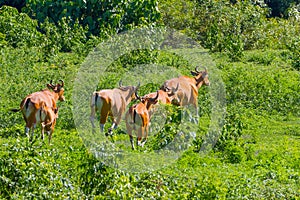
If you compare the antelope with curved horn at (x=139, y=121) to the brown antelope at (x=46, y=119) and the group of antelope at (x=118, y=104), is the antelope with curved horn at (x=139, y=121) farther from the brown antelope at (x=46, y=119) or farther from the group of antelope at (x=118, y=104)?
the brown antelope at (x=46, y=119)

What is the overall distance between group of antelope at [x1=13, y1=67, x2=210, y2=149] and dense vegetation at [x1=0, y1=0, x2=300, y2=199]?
0.28 meters

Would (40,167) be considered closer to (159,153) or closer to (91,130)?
(159,153)

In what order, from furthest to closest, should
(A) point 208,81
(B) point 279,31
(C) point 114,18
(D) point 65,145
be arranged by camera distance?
(B) point 279,31, (C) point 114,18, (A) point 208,81, (D) point 65,145

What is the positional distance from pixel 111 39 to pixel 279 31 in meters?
6.75

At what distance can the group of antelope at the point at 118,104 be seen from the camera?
1108 cm

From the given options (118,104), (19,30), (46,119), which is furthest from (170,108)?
(19,30)

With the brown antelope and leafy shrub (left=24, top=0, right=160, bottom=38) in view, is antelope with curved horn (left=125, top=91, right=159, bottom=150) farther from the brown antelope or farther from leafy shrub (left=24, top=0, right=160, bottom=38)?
leafy shrub (left=24, top=0, right=160, bottom=38)

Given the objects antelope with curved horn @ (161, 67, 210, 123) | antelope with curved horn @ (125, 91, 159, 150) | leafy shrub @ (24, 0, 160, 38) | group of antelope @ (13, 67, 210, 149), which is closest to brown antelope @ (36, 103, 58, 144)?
group of antelope @ (13, 67, 210, 149)

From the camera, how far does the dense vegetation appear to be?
8.06 m

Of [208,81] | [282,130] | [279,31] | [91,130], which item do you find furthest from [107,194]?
[279,31]

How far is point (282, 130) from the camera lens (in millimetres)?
13461

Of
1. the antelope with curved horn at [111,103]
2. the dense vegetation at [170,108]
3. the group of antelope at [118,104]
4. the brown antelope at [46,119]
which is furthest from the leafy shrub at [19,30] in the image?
the brown antelope at [46,119]

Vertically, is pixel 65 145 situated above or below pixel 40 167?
below

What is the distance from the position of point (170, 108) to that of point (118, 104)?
96cm
